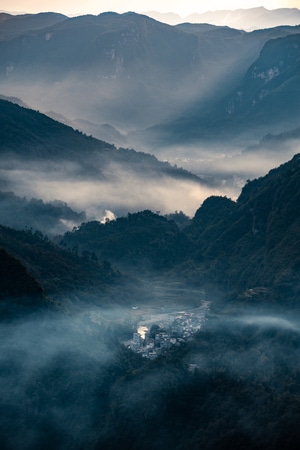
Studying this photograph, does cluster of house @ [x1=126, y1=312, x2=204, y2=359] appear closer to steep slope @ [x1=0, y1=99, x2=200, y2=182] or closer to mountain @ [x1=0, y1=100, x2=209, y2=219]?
mountain @ [x1=0, y1=100, x2=209, y2=219]

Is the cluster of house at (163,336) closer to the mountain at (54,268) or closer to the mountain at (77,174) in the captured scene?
the mountain at (54,268)

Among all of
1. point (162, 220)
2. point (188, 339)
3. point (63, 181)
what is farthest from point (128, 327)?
point (63, 181)

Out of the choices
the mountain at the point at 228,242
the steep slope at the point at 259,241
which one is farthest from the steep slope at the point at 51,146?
the steep slope at the point at 259,241

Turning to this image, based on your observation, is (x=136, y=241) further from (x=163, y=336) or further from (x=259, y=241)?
(x=163, y=336)

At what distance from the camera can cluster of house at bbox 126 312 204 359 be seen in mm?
79250

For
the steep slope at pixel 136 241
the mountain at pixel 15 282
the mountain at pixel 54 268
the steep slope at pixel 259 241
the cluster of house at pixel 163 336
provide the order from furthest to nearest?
the steep slope at pixel 136 241 < the steep slope at pixel 259 241 < the mountain at pixel 54 268 < the cluster of house at pixel 163 336 < the mountain at pixel 15 282

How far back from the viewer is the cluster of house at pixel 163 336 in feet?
260

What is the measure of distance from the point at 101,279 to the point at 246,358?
3623 centimetres

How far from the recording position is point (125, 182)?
602ft

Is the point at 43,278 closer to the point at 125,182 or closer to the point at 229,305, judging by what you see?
the point at 229,305

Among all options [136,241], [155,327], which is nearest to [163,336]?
[155,327]

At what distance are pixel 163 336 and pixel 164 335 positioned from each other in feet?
1.27

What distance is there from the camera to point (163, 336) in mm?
83188

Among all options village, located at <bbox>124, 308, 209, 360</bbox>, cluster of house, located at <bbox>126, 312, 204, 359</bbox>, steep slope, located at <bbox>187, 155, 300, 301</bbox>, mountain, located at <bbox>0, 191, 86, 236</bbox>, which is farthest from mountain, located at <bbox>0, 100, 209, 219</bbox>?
cluster of house, located at <bbox>126, 312, 204, 359</bbox>
